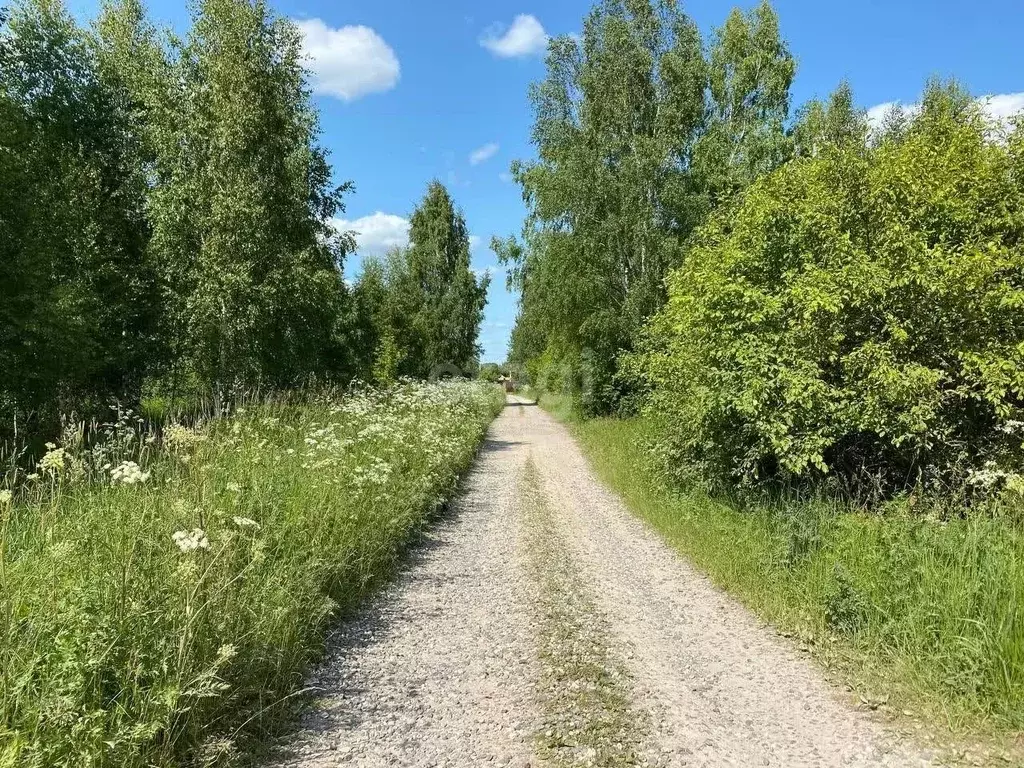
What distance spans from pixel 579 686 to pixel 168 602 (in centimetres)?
272

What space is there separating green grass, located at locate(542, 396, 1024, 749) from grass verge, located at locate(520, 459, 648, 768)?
1577 mm

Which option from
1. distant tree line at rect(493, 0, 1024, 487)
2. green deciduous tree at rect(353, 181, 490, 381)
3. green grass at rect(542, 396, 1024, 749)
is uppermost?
green deciduous tree at rect(353, 181, 490, 381)

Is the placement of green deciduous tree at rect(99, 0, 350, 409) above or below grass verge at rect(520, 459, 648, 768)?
above

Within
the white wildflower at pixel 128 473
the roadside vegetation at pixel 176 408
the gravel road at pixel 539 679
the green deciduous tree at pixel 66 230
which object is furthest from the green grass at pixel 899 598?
the green deciduous tree at pixel 66 230

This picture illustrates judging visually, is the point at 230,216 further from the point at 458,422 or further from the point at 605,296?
the point at 605,296

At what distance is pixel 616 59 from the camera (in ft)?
70.1

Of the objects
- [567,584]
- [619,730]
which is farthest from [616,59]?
[619,730]

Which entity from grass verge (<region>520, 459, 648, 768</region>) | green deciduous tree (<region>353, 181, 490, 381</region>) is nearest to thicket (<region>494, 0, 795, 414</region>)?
grass verge (<region>520, 459, 648, 768</region>)

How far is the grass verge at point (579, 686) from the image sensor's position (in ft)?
11.7

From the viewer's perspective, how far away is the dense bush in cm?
696

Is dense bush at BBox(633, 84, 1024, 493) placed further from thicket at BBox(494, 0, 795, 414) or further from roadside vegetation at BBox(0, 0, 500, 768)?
thicket at BBox(494, 0, 795, 414)

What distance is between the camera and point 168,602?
357cm

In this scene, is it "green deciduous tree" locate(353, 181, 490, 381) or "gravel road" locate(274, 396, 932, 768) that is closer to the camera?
"gravel road" locate(274, 396, 932, 768)

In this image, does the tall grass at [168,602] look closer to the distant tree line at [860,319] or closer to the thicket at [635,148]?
the distant tree line at [860,319]
